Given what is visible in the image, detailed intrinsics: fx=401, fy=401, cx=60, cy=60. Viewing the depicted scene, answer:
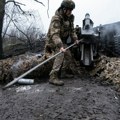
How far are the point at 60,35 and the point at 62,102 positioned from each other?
2.69 m

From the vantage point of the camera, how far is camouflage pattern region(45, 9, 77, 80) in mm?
7887

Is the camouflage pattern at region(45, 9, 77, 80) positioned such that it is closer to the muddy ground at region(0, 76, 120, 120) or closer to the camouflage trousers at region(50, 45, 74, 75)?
the camouflage trousers at region(50, 45, 74, 75)

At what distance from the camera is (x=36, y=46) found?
1345cm

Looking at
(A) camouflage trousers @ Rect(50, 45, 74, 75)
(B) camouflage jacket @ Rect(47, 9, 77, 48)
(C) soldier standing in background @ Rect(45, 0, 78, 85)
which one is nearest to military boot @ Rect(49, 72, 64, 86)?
(C) soldier standing in background @ Rect(45, 0, 78, 85)

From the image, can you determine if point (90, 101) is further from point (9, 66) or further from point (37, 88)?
point (9, 66)

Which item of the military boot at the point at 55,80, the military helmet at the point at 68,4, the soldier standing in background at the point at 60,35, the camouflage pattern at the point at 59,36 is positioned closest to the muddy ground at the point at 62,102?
the military boot at the point at 55,80

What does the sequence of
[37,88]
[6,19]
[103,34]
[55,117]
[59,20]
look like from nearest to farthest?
[55,117]
[37,88]
[59,20]
[103,34]
[6,19]

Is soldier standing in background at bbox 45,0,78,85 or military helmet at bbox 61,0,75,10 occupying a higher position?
military helmet at bbox 61,0,75,10

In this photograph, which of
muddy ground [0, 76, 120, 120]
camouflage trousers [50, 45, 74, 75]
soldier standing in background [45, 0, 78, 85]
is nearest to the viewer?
muddy ground [0, 76, 120, 120]

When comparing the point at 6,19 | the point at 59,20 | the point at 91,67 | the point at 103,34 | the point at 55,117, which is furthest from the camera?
the point at 6,19

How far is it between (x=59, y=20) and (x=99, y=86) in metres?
1.66

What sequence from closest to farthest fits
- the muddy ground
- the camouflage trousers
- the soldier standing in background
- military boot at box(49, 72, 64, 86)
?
the muddy ground
military boot at box(49, 72, 64, 86)
the soldier standing in background
the camouflage trousers

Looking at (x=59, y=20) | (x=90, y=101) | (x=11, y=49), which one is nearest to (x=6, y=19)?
(x=11, y=49)

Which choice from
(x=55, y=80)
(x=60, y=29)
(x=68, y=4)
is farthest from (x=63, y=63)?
(x=68, y=4)
